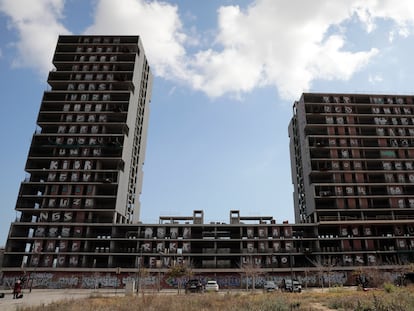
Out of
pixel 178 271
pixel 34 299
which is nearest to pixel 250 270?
pixel 178 271

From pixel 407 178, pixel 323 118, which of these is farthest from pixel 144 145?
pixel 407 178

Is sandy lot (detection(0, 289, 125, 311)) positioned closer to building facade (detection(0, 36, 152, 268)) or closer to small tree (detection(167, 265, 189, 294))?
small tree (detection(167, 265, 189, 294))

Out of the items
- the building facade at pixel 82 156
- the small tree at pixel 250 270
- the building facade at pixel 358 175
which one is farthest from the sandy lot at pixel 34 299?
the building facade at pixel 358 175

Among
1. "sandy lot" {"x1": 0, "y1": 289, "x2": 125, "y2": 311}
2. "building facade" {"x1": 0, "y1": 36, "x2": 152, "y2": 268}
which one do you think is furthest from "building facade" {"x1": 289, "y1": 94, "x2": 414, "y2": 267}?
"sandy lot" {"x1": 0, "y1": 289, "x2": 125, "y2": 311}

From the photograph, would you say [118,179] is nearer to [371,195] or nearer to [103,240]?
[103,240]

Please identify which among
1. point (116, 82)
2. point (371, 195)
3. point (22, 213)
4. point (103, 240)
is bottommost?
point (103, 240)

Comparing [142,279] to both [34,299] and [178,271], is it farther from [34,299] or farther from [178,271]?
[34,299]

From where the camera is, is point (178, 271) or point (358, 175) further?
point (358, 175)

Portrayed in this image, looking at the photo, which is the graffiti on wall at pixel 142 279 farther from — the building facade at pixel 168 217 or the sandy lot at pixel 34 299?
the sandy lot at pixel 34 299

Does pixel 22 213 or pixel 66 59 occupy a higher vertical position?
pixel 66 59

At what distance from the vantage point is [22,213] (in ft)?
251

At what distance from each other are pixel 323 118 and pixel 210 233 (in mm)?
41706

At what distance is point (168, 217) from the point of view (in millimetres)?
78688

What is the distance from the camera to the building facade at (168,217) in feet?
230
